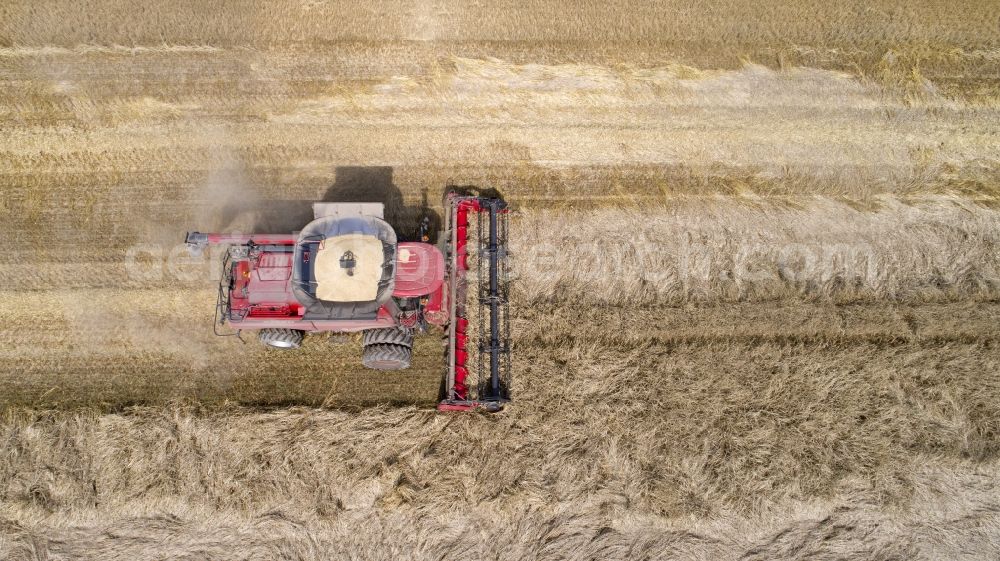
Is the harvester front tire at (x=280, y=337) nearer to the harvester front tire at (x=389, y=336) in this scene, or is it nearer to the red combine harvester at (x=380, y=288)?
the red combine harvester at (x=380, y=288)

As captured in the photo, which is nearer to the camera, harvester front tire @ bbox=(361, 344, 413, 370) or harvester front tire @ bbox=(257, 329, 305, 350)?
harvester front tire @ bbox=(361, 344, 413, 370)

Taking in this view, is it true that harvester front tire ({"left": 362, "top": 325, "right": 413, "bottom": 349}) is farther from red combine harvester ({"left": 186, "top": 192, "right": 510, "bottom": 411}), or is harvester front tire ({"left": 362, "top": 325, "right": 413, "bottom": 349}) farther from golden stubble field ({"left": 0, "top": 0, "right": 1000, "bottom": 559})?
golden stubble field ({"left": 0, "top": 0, "right": 1000, "bottom": 559})

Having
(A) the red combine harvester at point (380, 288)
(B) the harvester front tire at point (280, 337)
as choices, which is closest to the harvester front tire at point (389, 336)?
(A) the red combine harvester at point (380, 288)

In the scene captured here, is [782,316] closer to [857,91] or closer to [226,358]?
[857,91]

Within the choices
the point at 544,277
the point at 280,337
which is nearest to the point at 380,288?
the point at 280,337

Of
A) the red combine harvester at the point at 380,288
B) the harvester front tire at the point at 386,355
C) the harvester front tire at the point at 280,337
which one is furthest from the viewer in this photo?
the harvester front tire at the point at 280,337

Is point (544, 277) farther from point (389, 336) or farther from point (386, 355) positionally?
point (386, 355)

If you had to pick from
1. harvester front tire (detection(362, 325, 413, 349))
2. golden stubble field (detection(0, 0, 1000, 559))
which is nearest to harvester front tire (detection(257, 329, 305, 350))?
golden stubble field (detection(0, 0, 1000, 559))

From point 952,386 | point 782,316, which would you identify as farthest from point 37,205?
point 952,386
